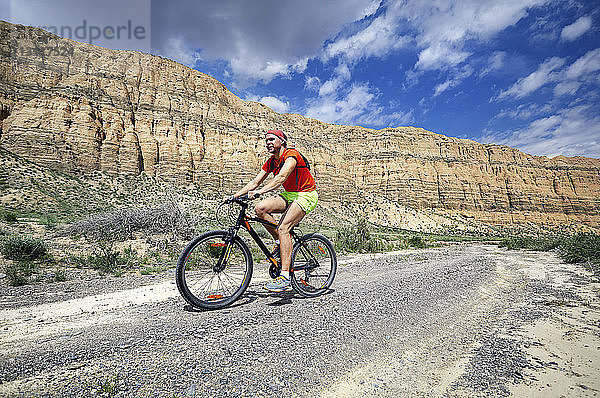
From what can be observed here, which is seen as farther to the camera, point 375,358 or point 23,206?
point 23,206

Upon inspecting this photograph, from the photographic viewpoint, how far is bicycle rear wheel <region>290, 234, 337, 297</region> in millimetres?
4832

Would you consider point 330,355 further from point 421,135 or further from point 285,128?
point 421,135

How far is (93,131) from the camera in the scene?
4828cm

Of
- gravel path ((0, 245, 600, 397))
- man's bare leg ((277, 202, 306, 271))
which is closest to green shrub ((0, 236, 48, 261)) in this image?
gravel path ((0, 245, 600, 397))

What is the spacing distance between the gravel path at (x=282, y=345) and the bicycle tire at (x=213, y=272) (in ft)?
0.82

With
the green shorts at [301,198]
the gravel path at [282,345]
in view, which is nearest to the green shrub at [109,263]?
the gravel path at [282,345]

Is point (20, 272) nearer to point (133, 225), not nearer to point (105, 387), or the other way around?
point (133, 225)

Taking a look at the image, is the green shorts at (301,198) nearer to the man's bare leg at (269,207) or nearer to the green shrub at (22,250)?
the man's bare leg at (269,207)

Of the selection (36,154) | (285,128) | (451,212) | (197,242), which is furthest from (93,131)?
(451,212)

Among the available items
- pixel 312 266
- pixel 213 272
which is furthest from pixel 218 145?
pixel 213 272

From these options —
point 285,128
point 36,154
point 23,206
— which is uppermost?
point 285,128

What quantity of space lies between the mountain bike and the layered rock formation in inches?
1920

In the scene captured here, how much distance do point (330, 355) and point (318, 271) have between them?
2.69 metres

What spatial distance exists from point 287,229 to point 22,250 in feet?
27.6
